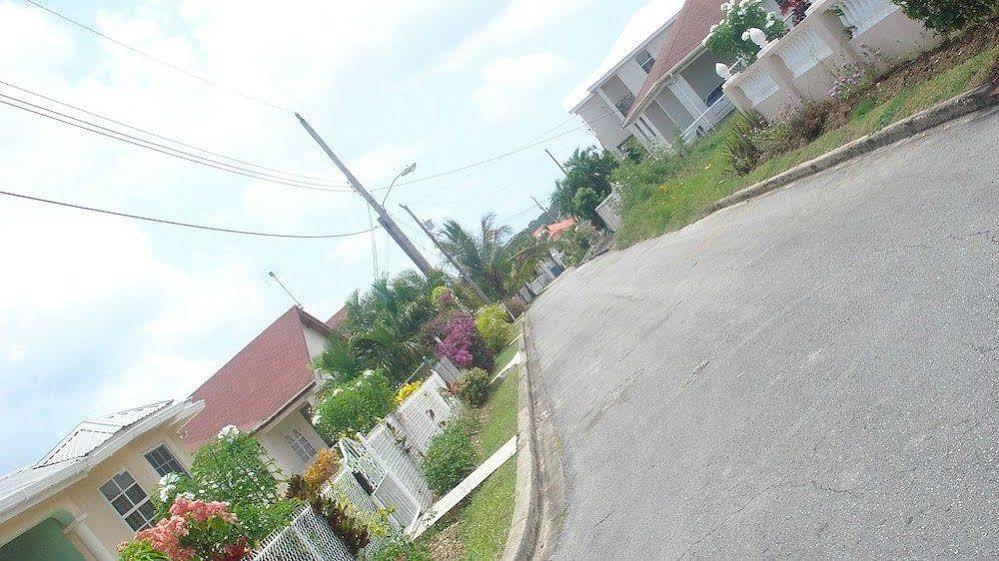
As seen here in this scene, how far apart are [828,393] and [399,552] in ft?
16.9

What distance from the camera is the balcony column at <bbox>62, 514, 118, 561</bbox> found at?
14766 mm

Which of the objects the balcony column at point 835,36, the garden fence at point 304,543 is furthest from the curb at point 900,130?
the garden fence at point 304,543

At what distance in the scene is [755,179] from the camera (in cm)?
1505

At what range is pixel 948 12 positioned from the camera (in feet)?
33.3

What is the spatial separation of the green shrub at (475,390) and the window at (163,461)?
6406 millimetres

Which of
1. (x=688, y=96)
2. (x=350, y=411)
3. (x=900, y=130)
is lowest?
(x=900, y=130)

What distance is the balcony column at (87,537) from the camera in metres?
14.8

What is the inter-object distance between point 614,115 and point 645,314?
119 feet

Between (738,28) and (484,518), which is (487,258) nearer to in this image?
(738,28)

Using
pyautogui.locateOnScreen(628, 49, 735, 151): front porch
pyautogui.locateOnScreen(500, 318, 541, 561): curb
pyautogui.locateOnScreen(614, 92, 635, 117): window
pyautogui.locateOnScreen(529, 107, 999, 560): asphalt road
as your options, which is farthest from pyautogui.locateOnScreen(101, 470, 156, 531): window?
pyautogui.locateOnScreen(614, 92, 635, 117): window

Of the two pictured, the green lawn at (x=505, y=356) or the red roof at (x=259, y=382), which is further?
the red roof at (x=259, y=382)

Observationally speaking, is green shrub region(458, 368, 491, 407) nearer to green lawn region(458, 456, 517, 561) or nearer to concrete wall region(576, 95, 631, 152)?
green lawn region(458, 456, 517, 561)

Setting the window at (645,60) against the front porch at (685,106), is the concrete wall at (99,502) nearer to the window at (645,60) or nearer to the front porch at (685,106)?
the front porch at (685,106)

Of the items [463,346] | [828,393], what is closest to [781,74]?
[828,393]
